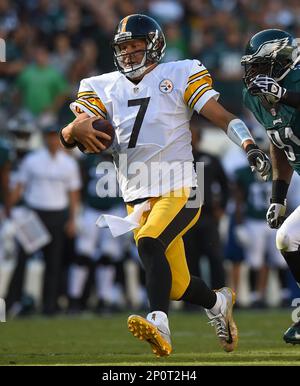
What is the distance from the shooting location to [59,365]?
200 inches

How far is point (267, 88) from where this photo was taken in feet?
17.4

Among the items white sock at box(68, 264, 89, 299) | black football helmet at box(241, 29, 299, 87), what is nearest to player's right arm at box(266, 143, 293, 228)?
black football helmet at box(241, 29, 299, 87)

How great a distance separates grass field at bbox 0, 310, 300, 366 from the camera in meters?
5.37

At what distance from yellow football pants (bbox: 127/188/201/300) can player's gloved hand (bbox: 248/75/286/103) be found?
2.23ft

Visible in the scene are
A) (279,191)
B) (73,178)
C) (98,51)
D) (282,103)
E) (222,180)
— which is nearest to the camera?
(282,103)

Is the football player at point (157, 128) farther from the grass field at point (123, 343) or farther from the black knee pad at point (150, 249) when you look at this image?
the grass field at point (123, 343)

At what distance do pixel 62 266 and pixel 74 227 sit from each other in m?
0.59

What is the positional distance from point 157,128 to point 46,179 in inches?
171

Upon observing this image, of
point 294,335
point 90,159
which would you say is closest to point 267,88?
point 294,335

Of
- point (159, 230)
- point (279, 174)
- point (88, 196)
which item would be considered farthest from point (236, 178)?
point (159, 230)

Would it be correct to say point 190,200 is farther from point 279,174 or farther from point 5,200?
point 5,200

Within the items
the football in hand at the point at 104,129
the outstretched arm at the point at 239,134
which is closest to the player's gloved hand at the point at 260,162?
the outstretched arm at the point at 239,134

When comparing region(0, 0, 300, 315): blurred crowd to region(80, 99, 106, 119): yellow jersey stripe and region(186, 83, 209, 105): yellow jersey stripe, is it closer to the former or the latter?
region(80, 99, 106, 119): yellow jersey stripe

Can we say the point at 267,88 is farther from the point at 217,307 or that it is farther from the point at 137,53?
the point at 217,307
